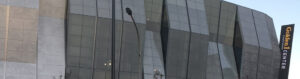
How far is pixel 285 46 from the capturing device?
79375mm

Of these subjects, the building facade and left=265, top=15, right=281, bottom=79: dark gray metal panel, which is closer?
the building facade

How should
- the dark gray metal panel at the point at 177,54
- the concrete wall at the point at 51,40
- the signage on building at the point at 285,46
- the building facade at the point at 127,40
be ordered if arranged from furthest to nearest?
the signage on building at the point at 285,46
the dark gray metal panel at the point at 177,54
the concrete wall at the point at 51,40
the building facade at the point at 127,40

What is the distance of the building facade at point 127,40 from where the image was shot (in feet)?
182

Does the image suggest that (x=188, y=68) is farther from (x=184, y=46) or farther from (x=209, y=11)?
(x=209, y=11)

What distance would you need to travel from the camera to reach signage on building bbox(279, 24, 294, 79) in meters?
78.6

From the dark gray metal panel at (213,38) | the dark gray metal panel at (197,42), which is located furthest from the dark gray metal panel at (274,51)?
the dark gray metal panel at (197,42)

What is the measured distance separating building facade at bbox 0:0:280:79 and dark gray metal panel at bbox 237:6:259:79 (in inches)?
4.7

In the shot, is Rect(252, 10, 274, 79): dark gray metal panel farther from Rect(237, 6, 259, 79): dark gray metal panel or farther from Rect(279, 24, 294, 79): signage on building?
Rect(279, 24, 294, 79): signage on building

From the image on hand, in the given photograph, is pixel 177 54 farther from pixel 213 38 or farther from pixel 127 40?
pixel 213 38

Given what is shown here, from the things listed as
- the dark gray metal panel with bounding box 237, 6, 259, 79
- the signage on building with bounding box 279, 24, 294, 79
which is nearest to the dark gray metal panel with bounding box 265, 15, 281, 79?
the signage on building with bounding box 279, 24, 294, 79

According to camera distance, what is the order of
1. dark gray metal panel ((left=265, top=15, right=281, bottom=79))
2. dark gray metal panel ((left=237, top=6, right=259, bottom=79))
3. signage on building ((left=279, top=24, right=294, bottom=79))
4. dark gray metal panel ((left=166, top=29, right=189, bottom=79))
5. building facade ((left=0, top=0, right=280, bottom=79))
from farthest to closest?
signage on building ((left=279, top=24, right=294, bottom=79)), dark gray metal panel ((left=265, top=15, right=281, bottom=79)), dark gray metal panel ((left=237, top=6, right=259, bottom=79)), dark gray metal panel ((left=166, top=29, right=189, bottom=79)), building facade ((left=0, top=0, right=280, bottom=79))

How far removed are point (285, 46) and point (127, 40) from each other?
88.4ft

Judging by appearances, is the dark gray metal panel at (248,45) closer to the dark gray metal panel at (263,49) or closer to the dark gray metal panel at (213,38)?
the dark gray metal panel at (263,49)

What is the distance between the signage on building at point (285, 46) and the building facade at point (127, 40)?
5113 millimetres
